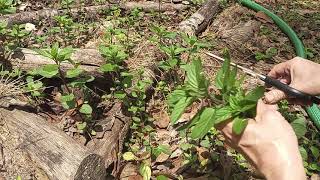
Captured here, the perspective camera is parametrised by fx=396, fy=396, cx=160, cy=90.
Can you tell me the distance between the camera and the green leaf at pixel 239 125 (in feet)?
5.28

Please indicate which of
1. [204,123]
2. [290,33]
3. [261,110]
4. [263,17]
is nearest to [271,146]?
[261,110]

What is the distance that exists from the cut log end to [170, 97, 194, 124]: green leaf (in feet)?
2.35

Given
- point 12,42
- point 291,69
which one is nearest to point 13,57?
point 12,42

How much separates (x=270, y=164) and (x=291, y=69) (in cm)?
78

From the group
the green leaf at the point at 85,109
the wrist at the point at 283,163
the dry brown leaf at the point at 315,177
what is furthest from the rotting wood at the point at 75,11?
the wrist at the point at 283,163

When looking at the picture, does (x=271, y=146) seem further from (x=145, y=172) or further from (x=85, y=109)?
(x=85, y=109)

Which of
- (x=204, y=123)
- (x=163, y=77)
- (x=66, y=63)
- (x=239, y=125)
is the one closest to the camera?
(x=239, y=125)

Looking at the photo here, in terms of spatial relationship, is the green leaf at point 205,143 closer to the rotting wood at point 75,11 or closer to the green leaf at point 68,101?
the green leaf at point 68,101

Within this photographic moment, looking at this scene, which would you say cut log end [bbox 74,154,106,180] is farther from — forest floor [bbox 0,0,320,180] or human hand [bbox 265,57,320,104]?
human hand [bbox 265,57,320,104]

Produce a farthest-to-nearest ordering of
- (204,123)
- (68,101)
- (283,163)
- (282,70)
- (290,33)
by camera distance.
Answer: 1. (290,33)
2. (68,101)
3. (282,70)
4. (204,123)
5. (283,163)

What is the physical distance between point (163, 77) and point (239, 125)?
1.83 metres

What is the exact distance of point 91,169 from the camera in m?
2.37

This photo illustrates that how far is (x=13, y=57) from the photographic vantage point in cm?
317

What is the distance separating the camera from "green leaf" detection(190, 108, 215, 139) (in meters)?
1.72
